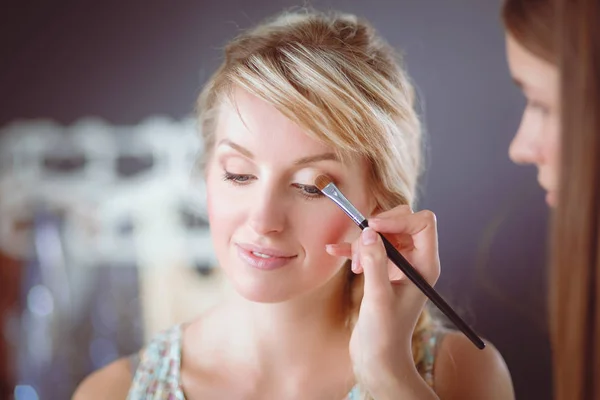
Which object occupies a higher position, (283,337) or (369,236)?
(369,236)

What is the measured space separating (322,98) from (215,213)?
17cm

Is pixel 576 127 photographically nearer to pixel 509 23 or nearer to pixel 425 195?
pixel 509 23

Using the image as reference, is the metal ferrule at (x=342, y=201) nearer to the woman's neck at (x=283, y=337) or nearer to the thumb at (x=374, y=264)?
the thumb at (x=374, y=264)

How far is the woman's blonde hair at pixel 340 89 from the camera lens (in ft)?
2.53

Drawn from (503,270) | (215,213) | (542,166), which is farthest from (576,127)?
(503,270)

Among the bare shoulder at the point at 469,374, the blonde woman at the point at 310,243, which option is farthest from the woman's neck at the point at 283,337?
the bare shoulder at the point at 469,374

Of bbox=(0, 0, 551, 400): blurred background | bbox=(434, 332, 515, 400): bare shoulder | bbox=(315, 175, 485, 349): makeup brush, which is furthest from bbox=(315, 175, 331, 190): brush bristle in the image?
bbox=(0, 0, 551, 400): blurred background

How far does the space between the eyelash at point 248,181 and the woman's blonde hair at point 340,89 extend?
0.05 m

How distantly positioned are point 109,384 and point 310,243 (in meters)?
0.30

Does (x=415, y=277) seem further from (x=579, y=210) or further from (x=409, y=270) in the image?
(x=579, y=210)

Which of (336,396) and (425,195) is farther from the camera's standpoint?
(425,195)

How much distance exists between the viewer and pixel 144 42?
1.21 m

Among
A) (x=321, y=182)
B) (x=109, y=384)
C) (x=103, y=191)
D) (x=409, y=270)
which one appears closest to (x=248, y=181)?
(x=321, y=182)

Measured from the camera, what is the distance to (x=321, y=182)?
2.47 feet
